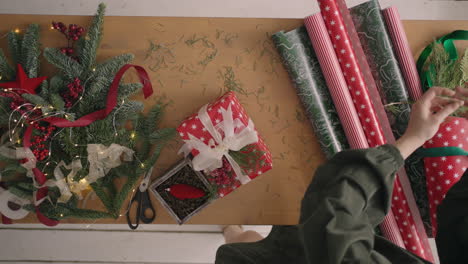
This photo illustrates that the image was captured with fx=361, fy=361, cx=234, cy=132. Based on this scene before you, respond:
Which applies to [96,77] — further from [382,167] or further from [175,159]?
[382,167]

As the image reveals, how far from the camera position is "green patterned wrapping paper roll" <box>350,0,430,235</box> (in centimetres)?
99

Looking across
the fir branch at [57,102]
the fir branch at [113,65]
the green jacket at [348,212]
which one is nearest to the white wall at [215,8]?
the fir branch at [113,65]

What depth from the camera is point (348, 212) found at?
0.68m

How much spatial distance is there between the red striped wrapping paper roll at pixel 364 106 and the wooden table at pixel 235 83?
0.36 feet

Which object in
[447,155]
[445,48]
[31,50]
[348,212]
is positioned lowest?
[447,155]

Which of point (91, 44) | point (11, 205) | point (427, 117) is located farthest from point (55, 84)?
point (427, 117)

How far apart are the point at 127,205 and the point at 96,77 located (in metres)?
0.35

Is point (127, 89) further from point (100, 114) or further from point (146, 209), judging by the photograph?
point (146, 209)

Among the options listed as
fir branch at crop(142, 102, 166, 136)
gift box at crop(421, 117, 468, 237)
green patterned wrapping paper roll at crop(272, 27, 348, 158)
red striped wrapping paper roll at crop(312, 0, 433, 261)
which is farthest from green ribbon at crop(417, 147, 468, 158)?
fir branch at crop(142, 102, 166, 136)

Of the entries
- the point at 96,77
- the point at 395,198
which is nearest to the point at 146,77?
the point at 96,77

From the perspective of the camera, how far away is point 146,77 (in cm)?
94

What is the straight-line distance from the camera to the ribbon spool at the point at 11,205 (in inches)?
36.9

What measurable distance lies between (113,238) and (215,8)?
1.08 meters

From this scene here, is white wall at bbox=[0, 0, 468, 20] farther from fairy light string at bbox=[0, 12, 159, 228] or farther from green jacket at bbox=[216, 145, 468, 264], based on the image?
green jacket at bbox=[216, 145, 468, 264]
